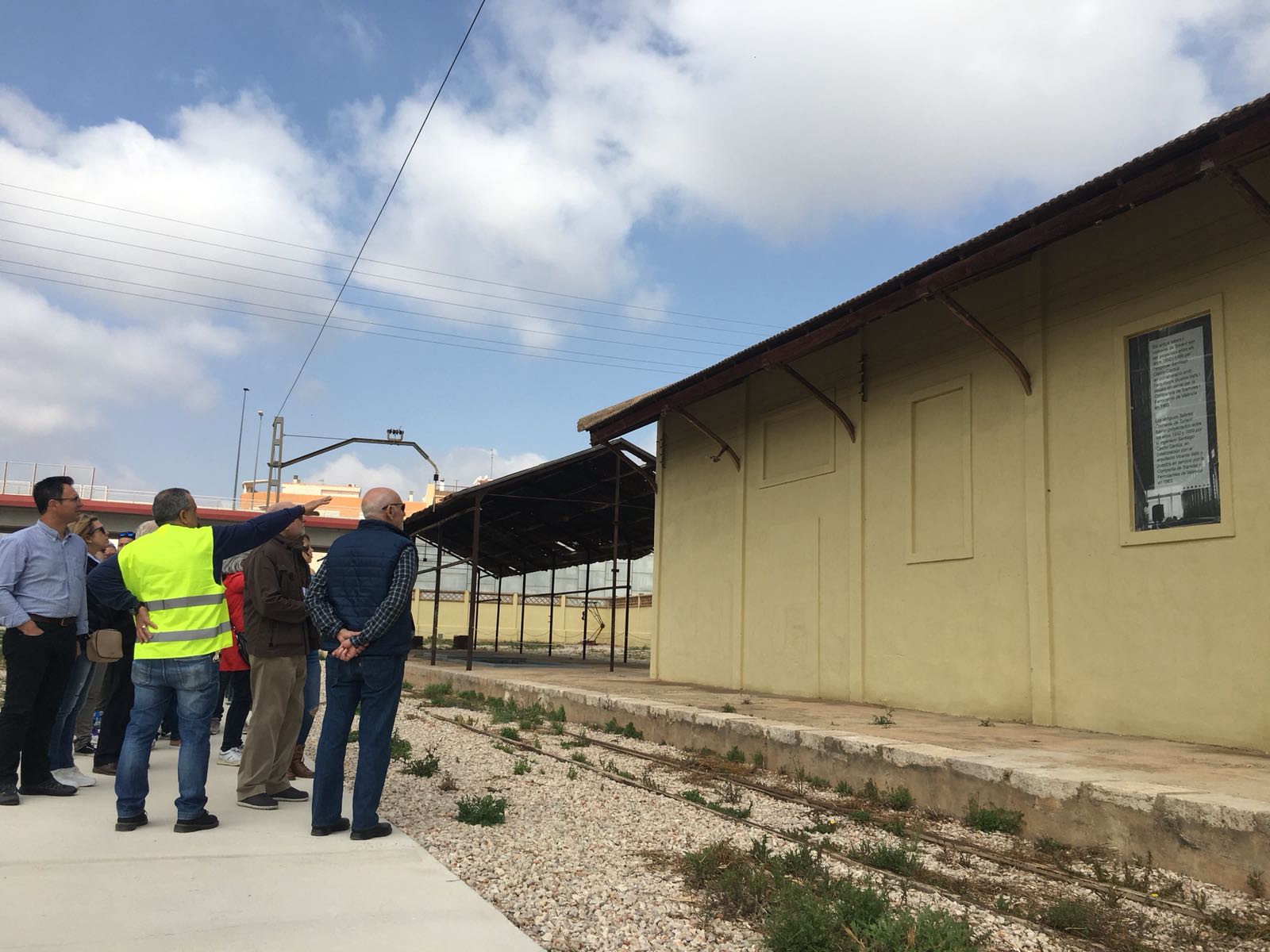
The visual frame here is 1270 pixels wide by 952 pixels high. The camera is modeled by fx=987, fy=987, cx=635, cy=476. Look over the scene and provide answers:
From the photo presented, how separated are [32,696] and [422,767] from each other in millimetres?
2885

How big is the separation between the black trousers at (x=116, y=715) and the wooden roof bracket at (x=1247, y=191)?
8.60 metres

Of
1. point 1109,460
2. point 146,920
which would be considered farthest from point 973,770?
point 146,920

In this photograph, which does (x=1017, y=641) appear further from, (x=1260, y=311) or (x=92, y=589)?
(x=92, y=589)

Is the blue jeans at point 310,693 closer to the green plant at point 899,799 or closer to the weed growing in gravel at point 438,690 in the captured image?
the green plant at point 899,799

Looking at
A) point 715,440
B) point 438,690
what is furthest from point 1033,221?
point 438,690

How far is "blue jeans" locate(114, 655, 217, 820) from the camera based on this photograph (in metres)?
5.27

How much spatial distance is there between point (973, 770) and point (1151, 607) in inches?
113

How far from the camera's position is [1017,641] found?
941cm

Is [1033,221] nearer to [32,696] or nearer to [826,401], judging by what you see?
[826,401]

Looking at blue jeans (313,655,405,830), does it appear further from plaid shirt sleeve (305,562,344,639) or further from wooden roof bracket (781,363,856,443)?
wooden roof bracket (781,363,856,443)

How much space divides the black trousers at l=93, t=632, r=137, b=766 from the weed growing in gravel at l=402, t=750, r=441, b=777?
6.90 feet

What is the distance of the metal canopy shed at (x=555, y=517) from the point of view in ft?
61.2

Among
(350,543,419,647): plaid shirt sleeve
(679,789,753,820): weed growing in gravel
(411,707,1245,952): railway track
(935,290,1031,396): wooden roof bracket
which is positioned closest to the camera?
(411,707,1245,952): railway track

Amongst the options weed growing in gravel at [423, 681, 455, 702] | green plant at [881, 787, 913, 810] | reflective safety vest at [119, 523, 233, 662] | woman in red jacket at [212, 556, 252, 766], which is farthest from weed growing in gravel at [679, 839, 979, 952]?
weed growing in gravel at [423, 681, 455, 702]
